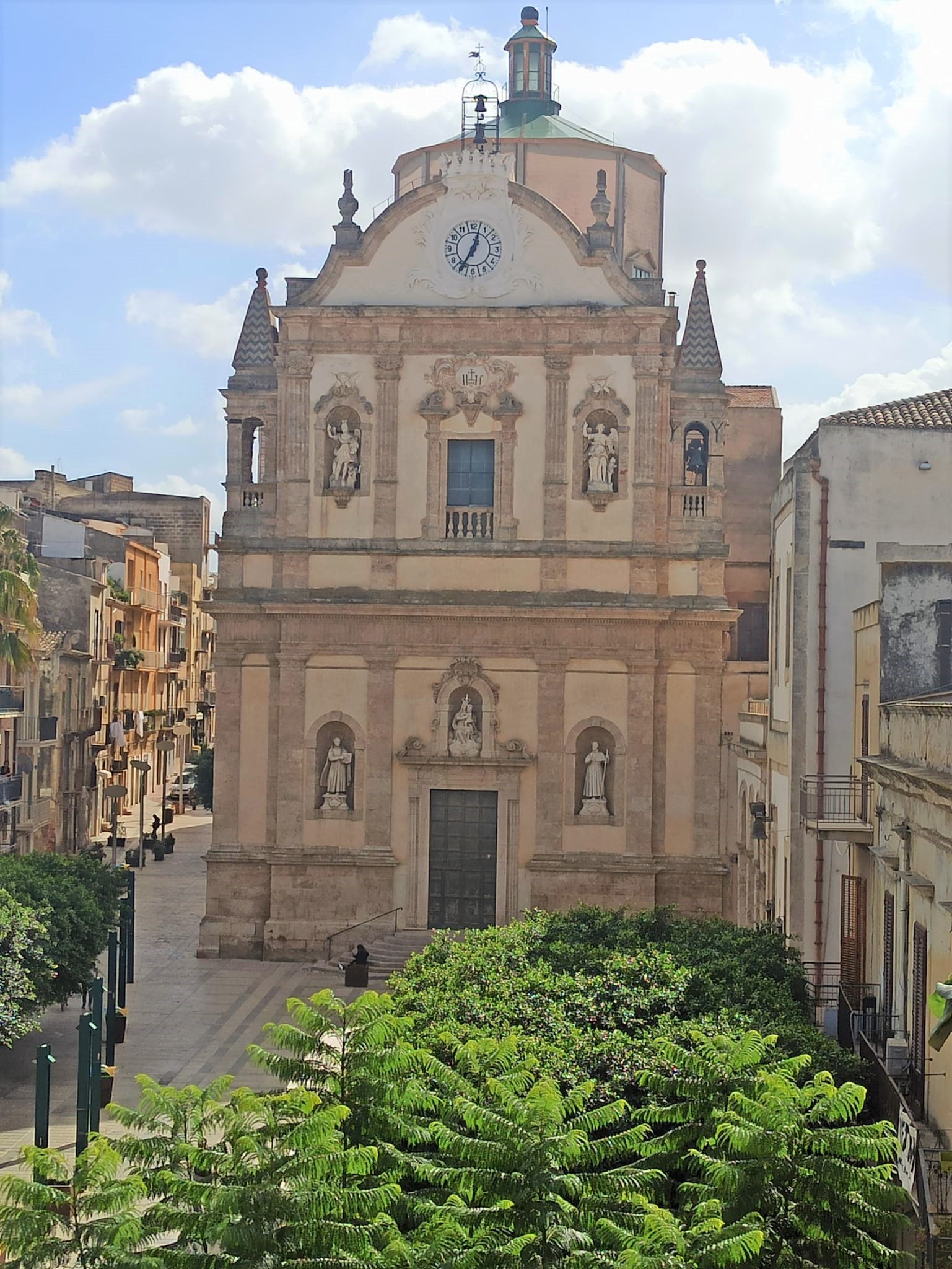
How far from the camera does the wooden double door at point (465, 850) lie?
35156 mm

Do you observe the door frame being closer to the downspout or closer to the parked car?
the downspout

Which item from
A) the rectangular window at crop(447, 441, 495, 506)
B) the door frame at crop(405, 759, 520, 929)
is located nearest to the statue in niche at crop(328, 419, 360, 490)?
the rectangular window at crop(447, 441, 495, 506)

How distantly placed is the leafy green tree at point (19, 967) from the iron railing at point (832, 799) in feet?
36.9

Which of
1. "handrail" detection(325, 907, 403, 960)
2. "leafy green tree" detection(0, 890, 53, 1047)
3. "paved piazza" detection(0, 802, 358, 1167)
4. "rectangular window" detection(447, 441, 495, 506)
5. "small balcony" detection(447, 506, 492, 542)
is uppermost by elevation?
"rectangular window" detection(447, 441, 495, 506)

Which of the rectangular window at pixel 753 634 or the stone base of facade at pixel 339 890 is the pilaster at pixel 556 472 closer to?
the stone base of facade at pixel 339 890

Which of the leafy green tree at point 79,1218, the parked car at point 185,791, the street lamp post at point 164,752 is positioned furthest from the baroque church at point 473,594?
the parked car at point 185,791

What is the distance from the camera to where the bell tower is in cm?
4653

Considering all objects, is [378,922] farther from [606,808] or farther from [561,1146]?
[561,1146]

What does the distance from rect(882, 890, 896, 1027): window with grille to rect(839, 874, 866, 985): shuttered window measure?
2012mm

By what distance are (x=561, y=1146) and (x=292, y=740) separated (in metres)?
23.0

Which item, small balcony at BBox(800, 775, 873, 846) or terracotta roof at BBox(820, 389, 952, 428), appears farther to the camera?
terracotta roof at BBox(820, 389, 952, 428)

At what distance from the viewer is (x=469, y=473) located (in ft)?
117

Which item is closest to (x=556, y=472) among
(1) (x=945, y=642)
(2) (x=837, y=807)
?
(2) (x=837, y=807)

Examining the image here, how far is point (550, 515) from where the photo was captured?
35125 millimetres
